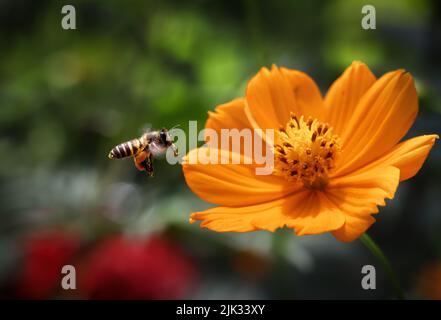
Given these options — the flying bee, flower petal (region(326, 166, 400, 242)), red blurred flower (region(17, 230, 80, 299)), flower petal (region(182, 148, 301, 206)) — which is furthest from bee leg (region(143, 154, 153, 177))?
red blurred flower (region(17, 230, 80, 299))

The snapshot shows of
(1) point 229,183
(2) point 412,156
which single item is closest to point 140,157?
(1) point 229,183

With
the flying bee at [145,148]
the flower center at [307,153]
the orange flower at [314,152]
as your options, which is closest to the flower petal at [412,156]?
the orange flower at [314,152]

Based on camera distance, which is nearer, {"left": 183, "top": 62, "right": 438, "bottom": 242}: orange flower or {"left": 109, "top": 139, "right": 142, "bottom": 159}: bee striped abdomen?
{"left": 183, "top": 62, "right": 438, "bottom": 242}: orange flower

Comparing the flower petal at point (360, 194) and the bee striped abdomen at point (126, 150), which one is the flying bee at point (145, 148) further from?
the flower petal at point (360, 194)

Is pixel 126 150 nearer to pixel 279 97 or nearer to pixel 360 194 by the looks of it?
pixel 279 97

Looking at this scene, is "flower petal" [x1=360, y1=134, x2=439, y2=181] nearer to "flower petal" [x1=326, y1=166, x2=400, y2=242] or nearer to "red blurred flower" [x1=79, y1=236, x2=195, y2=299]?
"flower petal" [x1=326, y1=166, x2=400, y2=242]
